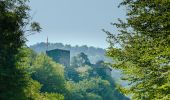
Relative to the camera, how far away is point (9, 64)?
2094 inches

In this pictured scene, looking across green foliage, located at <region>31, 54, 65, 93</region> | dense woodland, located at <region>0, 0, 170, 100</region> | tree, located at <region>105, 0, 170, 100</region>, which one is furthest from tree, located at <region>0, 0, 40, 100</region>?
green foliage, located at <region>31, 54, 65, 93</region>

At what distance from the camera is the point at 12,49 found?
164 feet

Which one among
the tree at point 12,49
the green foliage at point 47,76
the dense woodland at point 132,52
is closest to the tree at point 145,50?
the dense woodland at point 132,52

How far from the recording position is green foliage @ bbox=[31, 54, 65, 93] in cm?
13074

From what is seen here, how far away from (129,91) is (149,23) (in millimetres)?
3678

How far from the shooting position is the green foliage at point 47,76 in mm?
130738

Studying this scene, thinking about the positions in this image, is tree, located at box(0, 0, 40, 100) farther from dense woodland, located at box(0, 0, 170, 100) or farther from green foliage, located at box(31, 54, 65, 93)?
green foliage, located at box(31, 54, 65, 93)

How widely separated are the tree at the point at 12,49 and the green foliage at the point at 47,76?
7230 cm

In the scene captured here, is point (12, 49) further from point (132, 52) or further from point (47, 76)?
point (47, 76)

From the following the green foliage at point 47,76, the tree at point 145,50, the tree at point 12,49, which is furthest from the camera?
the green foliage at point 47,76

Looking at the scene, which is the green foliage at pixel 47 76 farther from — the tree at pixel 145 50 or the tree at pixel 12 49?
the tree at pixel 145 50

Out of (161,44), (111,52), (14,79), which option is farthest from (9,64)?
(161,44)

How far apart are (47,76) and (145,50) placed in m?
112

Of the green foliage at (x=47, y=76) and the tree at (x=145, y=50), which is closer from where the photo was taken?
the tree at (x=145, y=50)
